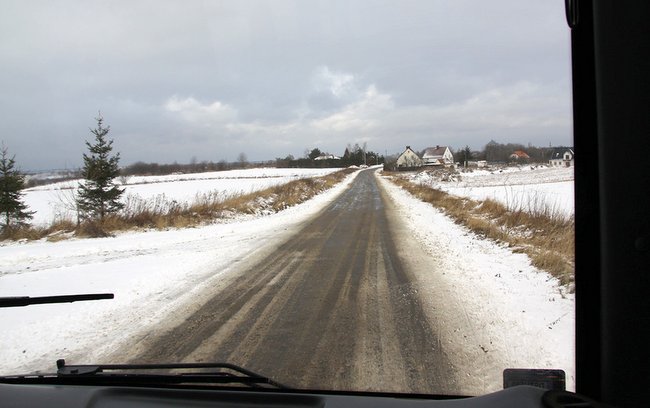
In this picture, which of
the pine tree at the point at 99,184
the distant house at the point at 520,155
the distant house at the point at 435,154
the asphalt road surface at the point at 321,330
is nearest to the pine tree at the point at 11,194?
the pine tree at the point at 99,184

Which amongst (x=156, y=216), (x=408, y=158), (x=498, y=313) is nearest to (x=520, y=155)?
(x=498, y=313)

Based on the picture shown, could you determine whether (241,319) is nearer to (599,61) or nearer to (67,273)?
(599,61)

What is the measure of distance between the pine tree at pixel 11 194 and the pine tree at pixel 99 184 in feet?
7.56

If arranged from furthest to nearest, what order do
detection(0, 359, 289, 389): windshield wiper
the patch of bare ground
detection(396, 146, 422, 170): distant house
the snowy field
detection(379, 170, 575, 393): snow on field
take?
detection(396, 146, 422, 170): distant house
the patch of bare ground
the snowy field
detection(379, 170, 575, 393): snow on field
detection(0, 359, 289, 389): windshield wiper

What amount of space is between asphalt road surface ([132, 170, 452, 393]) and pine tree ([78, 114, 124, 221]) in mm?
14229

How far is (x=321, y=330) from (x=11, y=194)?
736 inches

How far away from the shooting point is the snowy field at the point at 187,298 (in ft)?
12.6

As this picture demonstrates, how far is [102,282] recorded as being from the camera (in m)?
7.03

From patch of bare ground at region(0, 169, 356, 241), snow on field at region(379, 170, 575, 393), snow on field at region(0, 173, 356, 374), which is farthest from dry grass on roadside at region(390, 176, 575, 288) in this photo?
patch of bare ground at region(0, 169, 356, 241)

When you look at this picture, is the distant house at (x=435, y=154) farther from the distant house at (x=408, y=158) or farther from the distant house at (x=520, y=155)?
the distant house at (x=520, y=155)

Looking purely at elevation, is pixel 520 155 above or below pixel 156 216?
above

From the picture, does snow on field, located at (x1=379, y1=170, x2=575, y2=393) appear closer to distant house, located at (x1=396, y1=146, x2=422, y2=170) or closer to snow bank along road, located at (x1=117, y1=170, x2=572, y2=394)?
snow bank along road, located at (x1=117, y1=170, x2=572, y2=394)

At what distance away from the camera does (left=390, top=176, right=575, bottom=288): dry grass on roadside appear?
5.75 m

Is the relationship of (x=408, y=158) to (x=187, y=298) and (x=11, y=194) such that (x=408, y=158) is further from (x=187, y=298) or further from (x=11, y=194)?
(x=187, y=298)
